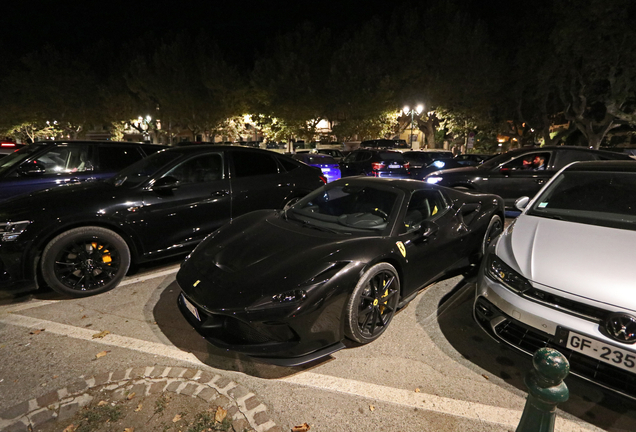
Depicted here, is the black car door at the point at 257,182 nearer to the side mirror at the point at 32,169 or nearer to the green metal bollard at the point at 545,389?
the side mirror at the point at 32,169

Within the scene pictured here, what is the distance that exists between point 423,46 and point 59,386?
25.4 metres

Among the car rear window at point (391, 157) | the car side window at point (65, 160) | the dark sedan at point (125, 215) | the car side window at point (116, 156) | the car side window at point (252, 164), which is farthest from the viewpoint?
the car rear window at point (391, 157)

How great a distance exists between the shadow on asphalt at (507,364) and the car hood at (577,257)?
56 centimetres

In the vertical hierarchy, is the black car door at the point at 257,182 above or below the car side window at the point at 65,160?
below

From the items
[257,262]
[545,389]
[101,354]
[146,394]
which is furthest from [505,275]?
[101,354]

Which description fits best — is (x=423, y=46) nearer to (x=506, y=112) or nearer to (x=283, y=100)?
(x=506, y=112)

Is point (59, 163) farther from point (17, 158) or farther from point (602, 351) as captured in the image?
point (602, 351)

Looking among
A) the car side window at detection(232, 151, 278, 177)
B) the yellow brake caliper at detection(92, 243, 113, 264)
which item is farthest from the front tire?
the car side window at detection(232, 151, 278, 177)

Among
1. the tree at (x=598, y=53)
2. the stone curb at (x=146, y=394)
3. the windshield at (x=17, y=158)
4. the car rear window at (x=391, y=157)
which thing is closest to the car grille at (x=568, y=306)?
the stone curb at (x=146, y=394)

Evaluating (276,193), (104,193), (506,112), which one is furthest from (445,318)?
(506,112)

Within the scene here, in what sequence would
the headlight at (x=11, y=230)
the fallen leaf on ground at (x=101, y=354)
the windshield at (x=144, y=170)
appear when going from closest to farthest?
the fallen leaf on ground at (x=101, y=354), the headlight at (x=11, y=230), the windshield at (x=144, y=170)

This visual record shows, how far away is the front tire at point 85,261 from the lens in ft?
12.3

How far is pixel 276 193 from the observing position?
219 inches

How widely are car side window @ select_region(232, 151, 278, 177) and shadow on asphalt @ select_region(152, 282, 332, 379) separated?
224 centimetres
